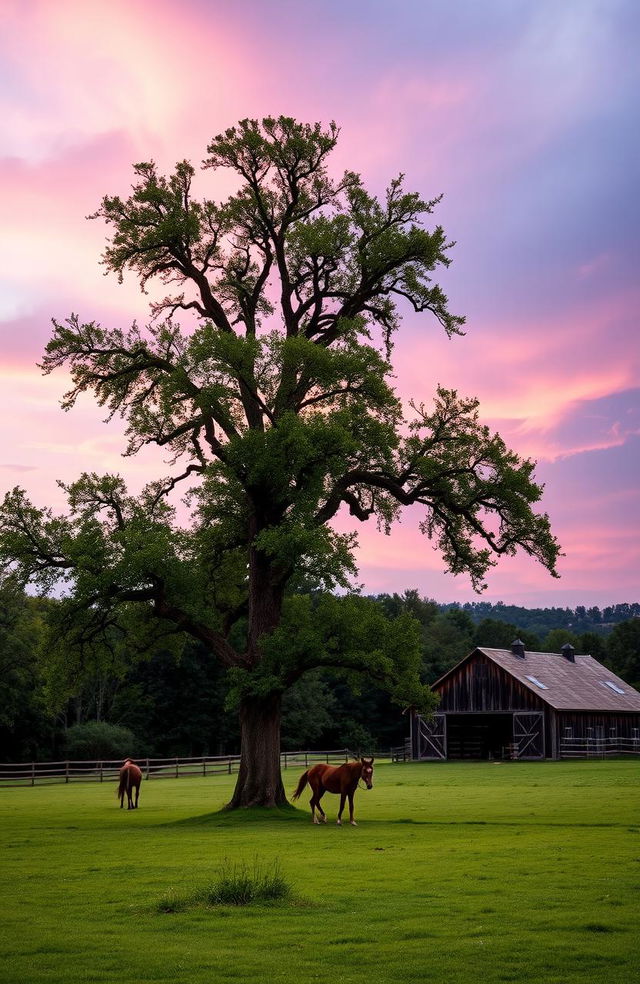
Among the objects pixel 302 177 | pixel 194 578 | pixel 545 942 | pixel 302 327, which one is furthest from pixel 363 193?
pixel 545 942

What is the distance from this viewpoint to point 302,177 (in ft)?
101

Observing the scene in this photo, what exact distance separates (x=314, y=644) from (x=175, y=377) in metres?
8.17

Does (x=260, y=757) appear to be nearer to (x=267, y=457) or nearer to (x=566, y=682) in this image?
(x=267, y=457)

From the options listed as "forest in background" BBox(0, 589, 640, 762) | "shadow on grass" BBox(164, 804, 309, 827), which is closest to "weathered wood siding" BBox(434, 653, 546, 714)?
"forest in background" BBox(0, 589, 640, 762)

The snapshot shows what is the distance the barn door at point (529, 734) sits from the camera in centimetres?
5741

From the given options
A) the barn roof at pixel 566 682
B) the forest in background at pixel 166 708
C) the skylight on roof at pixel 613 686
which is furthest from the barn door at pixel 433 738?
the skylight on roof at pixel 613 686

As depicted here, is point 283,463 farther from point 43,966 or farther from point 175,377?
point 43,966

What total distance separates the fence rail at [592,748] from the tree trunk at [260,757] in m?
32.7

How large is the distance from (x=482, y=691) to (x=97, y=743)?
25.7 m

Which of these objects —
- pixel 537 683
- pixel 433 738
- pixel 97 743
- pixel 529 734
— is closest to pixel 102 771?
pixel 97 743

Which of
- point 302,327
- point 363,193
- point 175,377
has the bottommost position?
point 175,377

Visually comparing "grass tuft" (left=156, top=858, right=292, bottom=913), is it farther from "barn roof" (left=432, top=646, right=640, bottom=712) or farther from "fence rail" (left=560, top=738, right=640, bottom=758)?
"fence rail" (left=560, top=738, right=640, bottom=758)

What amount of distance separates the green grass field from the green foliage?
4177 centimetres

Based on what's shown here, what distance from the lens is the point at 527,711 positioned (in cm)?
5819
